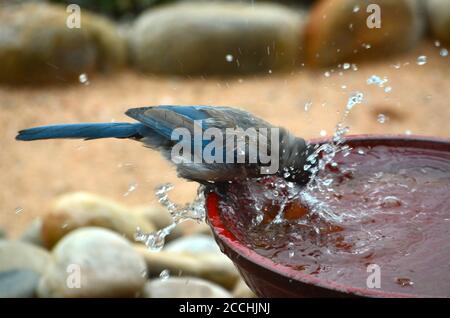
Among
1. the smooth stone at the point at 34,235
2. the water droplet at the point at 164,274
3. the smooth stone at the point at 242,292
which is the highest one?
the smooth stone at the point at 34,235

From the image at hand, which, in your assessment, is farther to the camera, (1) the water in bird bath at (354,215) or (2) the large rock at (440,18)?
(2) the large rock at (440,18)

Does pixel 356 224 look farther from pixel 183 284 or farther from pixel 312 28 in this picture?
pixel 312 28

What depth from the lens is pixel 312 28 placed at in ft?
29.8

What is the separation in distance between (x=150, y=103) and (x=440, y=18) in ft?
13.3

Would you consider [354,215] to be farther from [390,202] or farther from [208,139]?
[208,139]

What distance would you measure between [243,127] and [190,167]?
34 cm

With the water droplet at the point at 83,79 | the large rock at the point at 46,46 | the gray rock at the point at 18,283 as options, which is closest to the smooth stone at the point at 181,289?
the gray rock at the point at 18,283

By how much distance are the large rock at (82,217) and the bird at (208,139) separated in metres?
1.61

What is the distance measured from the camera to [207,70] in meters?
9.00

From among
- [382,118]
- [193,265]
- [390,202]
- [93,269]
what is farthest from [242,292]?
[382,118]

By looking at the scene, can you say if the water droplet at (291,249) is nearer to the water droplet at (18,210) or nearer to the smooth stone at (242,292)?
the smooth stone at (242,292)

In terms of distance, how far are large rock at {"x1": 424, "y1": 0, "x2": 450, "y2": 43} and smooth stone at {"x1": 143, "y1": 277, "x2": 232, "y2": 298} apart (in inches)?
243

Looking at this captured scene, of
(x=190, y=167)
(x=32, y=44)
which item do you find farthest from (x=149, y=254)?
(x=32, y=44)

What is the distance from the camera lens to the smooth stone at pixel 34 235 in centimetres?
539
